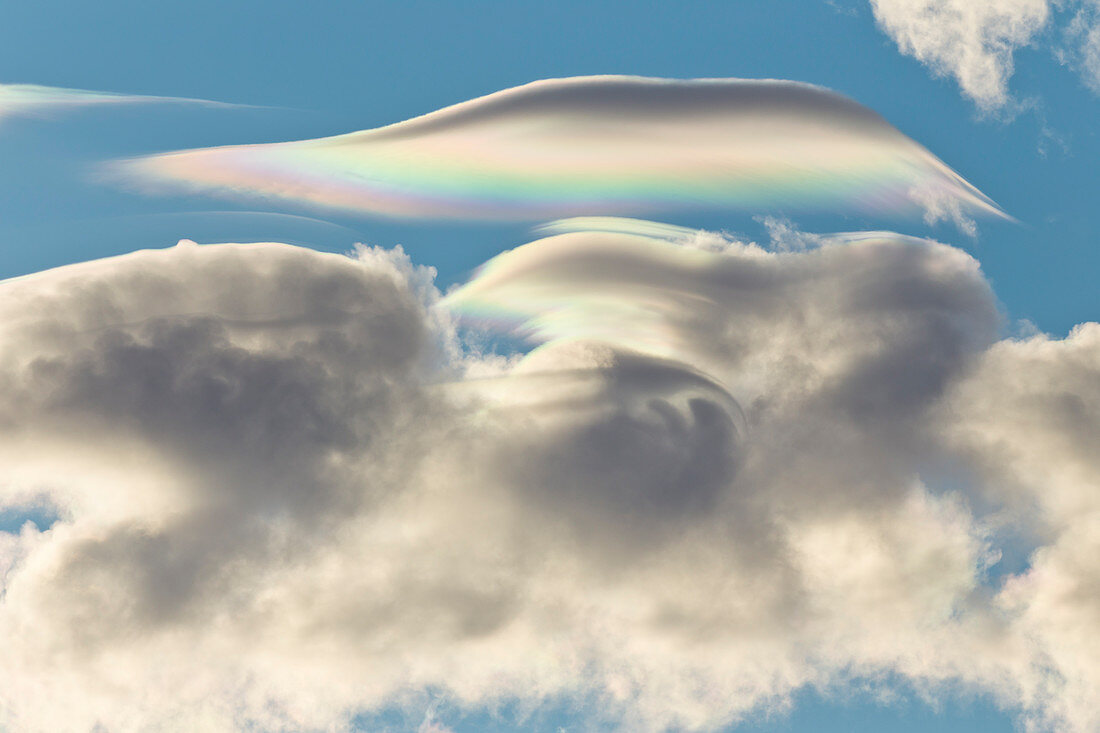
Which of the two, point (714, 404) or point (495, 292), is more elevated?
point (714, 404)

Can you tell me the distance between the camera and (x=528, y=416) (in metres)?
72.9

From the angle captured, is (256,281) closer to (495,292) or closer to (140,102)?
(140,102)

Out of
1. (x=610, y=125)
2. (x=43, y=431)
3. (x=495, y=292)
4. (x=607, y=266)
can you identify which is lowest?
(x=43, y=431)

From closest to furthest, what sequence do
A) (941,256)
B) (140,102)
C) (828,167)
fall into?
1. (140,102)
2. (828,167)
3. (941,256)

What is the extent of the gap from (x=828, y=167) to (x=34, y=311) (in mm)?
59991

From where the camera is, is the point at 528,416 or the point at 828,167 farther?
the point at 528,416

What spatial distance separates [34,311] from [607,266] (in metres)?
45.3

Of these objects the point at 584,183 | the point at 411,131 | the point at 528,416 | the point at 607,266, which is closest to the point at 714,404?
the point at 528,416

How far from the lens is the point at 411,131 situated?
156 ft

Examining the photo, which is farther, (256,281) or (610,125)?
(256,281)

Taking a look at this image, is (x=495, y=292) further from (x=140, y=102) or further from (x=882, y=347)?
(x=882, y=347)

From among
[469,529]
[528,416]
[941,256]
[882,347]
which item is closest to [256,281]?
[528,416]

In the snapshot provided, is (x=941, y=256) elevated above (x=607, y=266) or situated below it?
above

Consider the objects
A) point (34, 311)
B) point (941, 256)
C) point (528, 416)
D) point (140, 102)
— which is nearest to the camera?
point (140, 102)
